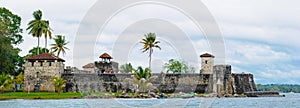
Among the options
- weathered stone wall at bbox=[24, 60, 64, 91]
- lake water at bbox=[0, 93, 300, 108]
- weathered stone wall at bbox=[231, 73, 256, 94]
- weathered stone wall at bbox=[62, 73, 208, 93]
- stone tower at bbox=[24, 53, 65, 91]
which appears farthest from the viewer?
weathered stone wall at bbox=[231, 73, 256, 94]

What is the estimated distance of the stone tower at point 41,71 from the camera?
5728 centimetres

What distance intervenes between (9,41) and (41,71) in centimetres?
455

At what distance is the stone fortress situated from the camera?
5769 centimetres

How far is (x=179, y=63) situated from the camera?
279ft

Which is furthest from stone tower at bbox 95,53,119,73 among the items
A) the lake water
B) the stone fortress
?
the lake water

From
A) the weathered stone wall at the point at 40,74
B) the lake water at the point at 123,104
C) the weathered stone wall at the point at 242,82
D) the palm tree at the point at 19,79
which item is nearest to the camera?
the lake water at the point at 123,104

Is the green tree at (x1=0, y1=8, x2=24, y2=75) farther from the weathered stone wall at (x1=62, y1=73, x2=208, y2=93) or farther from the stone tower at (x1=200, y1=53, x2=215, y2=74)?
the stone tower at (x1=200, y1=53, x2=215, y2=74)

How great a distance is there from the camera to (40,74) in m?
57.5

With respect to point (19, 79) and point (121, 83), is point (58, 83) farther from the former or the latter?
point (121, 83)

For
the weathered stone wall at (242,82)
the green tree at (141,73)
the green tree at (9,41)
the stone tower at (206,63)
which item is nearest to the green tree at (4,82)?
the green tree at (9,41)

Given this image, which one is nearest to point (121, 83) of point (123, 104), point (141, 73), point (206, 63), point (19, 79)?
point (141, 73)

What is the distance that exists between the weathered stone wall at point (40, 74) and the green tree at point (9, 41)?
2162mm

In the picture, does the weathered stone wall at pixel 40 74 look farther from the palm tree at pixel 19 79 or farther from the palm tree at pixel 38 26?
the palm tree at pixel 38 26

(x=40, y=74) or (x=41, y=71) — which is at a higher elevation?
(x=41, y=71)
